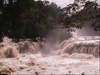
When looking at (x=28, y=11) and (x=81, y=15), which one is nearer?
(x=81, y=15)

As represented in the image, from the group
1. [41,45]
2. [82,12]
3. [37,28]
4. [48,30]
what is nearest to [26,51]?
[41,45]

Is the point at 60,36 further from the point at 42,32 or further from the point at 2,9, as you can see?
the point at 2,9

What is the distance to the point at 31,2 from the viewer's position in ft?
32.9

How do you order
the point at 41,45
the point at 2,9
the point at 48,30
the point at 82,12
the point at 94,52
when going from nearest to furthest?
the point at 82,12
the point at 2,9
the point at 94,52
the point at 41,45
the point at 48,30

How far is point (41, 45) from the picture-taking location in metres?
25.7

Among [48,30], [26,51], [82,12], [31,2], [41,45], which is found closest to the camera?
[82,12]

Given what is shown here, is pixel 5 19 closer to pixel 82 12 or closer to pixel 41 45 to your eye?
pixel 82 12

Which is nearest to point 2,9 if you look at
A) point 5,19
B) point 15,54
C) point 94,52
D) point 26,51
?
point 5,19

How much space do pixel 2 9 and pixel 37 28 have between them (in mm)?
17496

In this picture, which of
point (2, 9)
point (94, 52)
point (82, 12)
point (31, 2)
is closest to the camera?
point (82, 12)

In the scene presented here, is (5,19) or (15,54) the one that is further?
(15,54)

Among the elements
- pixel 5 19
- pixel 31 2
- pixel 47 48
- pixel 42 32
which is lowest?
pixel 47 48

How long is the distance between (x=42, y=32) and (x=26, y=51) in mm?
5297

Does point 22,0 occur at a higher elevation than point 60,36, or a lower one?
higher
